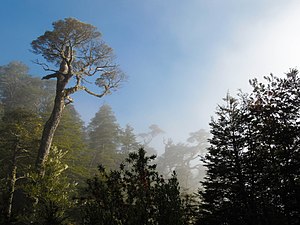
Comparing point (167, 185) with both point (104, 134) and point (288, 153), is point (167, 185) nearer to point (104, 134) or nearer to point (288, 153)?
point (288, 153)

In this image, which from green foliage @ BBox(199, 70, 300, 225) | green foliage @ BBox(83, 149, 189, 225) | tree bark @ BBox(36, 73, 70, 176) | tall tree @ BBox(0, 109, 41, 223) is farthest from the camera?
tall tree @ BBox(0, 109, 41, 223)

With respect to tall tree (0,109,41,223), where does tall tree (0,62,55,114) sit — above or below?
above

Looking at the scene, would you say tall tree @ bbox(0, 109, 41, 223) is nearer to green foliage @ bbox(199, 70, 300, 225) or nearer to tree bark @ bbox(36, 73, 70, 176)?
tree bark @ bbox(36, 73, 70, 176)

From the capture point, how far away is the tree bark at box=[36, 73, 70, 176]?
12.9m

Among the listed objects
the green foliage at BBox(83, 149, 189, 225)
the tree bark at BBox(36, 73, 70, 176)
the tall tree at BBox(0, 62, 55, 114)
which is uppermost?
the tall tree at BBox(0, 62, 55, 114)

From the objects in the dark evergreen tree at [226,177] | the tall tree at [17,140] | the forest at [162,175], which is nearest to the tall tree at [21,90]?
the tall tree at [17,140]

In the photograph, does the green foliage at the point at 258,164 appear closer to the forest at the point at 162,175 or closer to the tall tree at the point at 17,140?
the forest at the point at 162,175

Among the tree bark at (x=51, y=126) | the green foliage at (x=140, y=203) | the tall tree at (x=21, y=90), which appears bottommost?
the green foliage at (x=140, y=203)

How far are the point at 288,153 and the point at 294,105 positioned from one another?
2.32m

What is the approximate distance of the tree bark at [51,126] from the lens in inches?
509

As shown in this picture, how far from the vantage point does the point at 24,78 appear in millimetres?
47000

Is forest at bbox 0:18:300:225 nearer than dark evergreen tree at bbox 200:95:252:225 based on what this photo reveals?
Yes

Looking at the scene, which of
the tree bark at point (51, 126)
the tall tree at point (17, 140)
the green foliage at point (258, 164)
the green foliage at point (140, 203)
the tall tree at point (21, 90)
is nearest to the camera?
the green foliage at point (140, 203)

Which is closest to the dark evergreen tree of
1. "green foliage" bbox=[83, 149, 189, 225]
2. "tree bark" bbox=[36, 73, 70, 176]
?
"green foliage" bbox=[83, 149, 189, 225]
